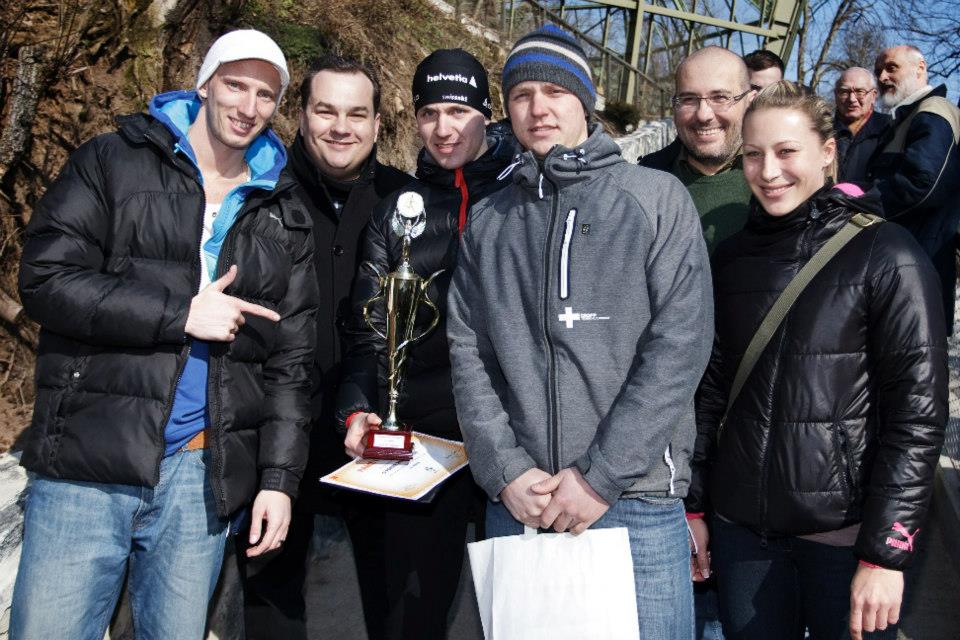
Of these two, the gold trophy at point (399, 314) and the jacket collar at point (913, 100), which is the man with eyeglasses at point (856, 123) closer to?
the jacket collar at point (913, 100)

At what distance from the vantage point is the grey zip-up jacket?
86.0 inches

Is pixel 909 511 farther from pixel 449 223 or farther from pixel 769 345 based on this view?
pixel 449 223

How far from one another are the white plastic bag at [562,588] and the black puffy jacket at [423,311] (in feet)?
2.63

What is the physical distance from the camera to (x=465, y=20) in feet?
43.4

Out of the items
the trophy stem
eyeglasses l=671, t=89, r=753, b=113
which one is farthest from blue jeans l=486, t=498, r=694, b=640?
eyeglasses l=671, t=89, r=753, b=113

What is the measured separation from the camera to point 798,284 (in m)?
2.36

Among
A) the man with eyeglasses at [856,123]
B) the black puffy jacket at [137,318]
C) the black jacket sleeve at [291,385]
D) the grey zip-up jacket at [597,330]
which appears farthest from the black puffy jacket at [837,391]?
the man with eyeglasses at [856,123]

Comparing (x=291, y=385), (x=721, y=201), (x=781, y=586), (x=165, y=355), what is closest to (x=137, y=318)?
(x=165, y=355)

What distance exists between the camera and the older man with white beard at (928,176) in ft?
15.7

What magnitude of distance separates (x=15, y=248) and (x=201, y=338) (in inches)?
116

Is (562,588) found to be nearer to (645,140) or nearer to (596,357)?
(596,357)

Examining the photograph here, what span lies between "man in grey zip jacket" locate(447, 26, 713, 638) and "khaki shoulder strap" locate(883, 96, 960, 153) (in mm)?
3484

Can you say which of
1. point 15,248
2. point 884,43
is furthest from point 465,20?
point 884,43

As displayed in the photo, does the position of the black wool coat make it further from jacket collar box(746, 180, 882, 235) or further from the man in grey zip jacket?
jacket collar box(746, 180, 882, 235)
